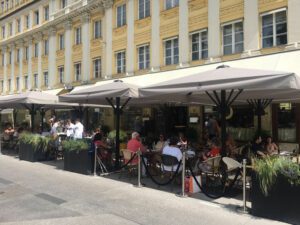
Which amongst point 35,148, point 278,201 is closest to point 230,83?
point 278,201

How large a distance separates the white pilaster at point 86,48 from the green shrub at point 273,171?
21.4 meters

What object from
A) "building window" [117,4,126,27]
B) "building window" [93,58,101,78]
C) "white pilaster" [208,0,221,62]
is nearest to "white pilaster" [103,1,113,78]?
"building window" [117,4,126,27]

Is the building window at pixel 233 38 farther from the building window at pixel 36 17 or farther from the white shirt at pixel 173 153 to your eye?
the building window at pixel 36 17

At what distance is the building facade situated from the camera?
52.0 ft

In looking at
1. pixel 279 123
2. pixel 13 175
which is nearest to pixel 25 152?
pixel 13 175

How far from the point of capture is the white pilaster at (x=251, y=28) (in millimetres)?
15852

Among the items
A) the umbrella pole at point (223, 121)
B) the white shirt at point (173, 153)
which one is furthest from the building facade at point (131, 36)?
the white shirt at point (173, 153)

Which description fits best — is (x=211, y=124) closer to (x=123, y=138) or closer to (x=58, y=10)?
(x=123, y=138)

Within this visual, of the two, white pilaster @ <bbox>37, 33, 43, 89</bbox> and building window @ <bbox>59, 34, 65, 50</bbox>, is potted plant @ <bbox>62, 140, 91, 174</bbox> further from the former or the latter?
white pilaster @ <bbox>37, 33, 43, 89</bbox>

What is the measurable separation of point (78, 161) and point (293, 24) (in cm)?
987

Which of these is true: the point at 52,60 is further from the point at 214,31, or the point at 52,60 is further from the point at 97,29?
the point at 214,31

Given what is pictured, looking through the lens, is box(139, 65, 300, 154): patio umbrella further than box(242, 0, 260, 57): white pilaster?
No

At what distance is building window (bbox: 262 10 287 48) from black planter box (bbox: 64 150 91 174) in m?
9.29

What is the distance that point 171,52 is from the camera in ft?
66.5
